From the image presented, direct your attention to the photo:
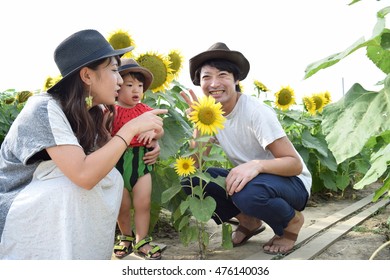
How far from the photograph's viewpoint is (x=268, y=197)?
2.36 m

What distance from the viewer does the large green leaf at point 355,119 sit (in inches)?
56.7

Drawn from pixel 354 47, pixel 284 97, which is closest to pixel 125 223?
pixel 354 47

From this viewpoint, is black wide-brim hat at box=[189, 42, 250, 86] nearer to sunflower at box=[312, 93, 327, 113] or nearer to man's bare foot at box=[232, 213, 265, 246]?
man's bare foot at box=[232, 213, 265, 246]

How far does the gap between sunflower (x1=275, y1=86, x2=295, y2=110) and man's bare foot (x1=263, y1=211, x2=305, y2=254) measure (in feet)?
5.39

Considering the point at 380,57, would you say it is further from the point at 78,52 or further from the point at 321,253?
the point at 321,253

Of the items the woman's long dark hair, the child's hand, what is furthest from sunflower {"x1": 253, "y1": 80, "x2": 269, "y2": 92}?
the woman's long dark hair

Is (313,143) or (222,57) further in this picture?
(313,143)

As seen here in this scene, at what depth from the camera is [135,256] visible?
2479 mm

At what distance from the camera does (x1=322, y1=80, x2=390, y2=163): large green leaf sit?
1440mm

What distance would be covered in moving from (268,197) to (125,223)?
0.75m

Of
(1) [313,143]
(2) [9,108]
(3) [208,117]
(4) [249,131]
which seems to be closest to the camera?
(3) [208,117]

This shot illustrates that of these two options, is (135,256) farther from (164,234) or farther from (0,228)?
(0,228)

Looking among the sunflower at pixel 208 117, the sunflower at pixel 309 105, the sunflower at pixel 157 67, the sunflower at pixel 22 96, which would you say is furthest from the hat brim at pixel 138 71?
the sunflower at pixel 309 105
